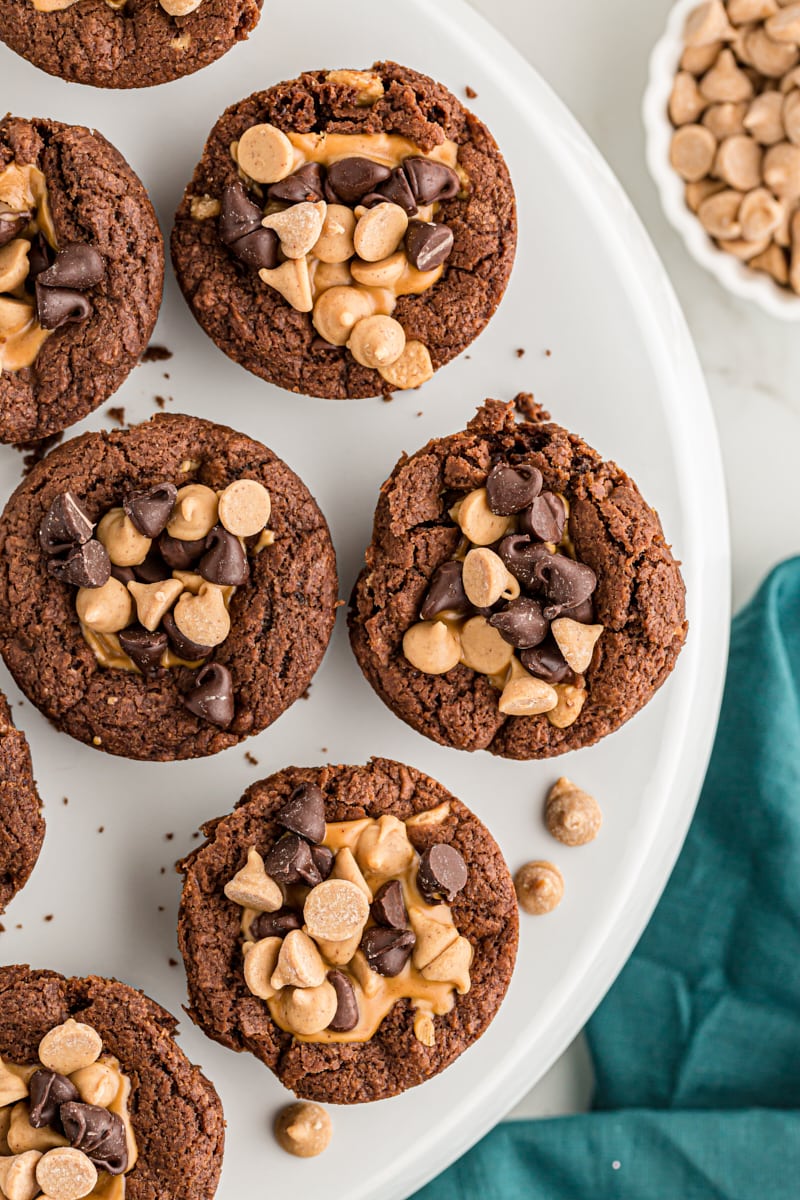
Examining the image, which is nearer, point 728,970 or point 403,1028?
point 403,1028

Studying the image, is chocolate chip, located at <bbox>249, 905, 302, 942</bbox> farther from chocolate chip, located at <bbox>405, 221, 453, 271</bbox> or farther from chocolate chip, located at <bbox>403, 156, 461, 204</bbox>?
chocolate chip, located at <bbox>403, 156, 461, 204</bbox>

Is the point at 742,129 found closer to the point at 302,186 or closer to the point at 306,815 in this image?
the point at 302,186

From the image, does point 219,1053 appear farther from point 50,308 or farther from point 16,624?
point 50,308

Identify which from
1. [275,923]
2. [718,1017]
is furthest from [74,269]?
[718,1017]

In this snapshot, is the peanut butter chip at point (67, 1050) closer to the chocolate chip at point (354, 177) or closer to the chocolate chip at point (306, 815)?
the chocolate chip at point (306, 815)

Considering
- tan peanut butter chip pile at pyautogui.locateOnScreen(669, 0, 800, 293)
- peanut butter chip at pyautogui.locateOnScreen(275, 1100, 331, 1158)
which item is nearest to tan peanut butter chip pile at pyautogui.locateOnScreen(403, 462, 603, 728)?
peanut butter chip at pyautogui.locateOnScreen(275, 1100, 331, 1158)

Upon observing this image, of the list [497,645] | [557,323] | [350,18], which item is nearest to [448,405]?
[557,323]

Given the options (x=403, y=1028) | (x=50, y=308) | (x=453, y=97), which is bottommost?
(x=403, y=1028)
